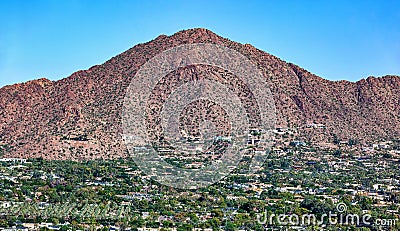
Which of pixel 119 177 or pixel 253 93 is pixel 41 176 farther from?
pixel 253 93

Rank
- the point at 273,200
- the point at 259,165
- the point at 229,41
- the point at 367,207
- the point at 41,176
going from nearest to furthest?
the point at 367,207 → the point at 273,200 → the point at 41,176 → the point at 259,165 → the point at 229,41

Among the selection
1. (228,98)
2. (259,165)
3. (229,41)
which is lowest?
(259,165)

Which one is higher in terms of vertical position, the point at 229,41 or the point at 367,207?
the point at 229,41

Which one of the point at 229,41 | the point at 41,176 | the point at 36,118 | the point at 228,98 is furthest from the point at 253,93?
the point at 41,176

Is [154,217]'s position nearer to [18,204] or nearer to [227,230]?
[227,230]

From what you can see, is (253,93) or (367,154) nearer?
(367,154)

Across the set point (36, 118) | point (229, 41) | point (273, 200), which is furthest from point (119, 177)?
point (229, 41)

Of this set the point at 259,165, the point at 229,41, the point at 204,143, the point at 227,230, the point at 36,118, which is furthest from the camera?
the point at 229,41
